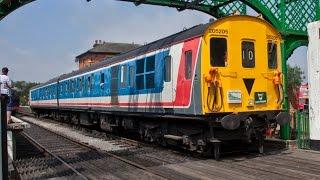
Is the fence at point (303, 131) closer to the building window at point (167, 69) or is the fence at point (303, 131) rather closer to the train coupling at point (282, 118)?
the train coupling at point (282, 118)

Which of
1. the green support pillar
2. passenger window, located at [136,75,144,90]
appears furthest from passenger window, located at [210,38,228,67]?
passenger window, located at [136,75,144,90]

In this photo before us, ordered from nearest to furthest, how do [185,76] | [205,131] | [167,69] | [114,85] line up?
1. [205,131]
2. [185,76]
3. [167,69]
4. [114,85]

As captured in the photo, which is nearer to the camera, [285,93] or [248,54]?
[248,54]

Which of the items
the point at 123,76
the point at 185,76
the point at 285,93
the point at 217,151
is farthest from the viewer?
the point at 123,76

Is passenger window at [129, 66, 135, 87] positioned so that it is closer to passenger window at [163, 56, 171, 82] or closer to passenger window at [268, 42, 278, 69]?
passenger window at [163, 56, 171, 82]

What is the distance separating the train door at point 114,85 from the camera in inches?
699

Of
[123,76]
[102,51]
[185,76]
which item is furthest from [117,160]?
[102,51]

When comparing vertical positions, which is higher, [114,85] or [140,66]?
[140,66]

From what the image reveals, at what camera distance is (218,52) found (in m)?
11.8

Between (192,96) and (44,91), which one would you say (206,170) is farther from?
(44,91)

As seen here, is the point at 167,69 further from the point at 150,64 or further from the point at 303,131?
the point at 303,131

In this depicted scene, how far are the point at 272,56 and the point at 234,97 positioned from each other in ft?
6.48

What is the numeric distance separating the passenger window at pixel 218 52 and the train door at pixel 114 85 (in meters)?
6.58

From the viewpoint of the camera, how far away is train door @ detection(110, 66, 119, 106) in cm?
1777
